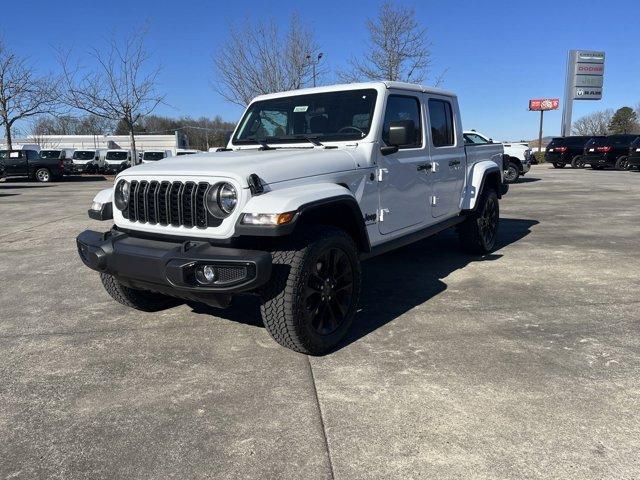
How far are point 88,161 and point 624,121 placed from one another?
203 ft

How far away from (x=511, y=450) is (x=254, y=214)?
6.05 ft

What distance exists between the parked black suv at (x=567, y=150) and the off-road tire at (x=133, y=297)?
26.7 meters

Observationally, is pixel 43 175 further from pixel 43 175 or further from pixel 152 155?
pixel 152 155

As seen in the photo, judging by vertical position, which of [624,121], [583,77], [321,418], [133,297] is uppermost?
[583,77]

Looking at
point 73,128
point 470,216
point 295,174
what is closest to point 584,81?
point 470,216

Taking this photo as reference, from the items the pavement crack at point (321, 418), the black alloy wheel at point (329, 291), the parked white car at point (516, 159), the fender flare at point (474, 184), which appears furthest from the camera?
the parked white car at point (516, 159)

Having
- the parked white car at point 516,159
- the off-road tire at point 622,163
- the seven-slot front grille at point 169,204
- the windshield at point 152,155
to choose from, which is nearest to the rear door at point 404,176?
the seven-slot front grille at point 169,204

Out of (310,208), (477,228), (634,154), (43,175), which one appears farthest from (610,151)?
(43,175)

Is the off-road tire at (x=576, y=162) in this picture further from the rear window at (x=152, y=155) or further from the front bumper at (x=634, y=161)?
the rear window at (x=152, y=155)

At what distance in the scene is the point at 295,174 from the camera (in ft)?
11.4

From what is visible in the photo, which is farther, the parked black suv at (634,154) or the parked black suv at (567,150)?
the parked black suv at (567,150)

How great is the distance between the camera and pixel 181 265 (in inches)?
118

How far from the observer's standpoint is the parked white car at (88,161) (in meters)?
33.3

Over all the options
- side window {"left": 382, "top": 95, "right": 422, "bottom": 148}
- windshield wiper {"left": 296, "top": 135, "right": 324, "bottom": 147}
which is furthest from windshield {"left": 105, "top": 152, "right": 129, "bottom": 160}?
windshield wiper {"left": 296, "top": 135, "right": 324, "bottom": 147}
